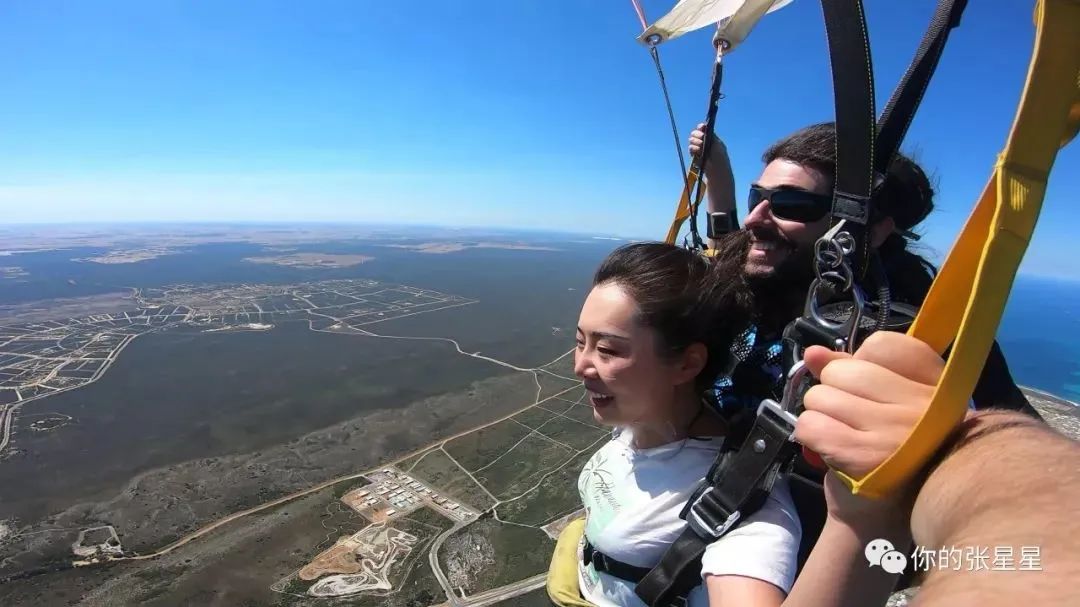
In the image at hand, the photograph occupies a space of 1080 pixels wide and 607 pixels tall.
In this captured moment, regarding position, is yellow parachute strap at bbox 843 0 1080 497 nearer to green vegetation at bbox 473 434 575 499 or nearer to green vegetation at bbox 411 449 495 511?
green vegetation at bbox 411 449 495 511

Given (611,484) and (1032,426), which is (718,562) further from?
(1032,426)

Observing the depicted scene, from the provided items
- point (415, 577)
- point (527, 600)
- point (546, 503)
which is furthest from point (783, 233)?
point (546, 503)

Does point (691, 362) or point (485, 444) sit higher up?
point (691, 362)

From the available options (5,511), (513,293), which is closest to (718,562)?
(5,511)

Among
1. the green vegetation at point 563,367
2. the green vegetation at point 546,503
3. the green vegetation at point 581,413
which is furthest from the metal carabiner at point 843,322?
the green vegetation at point 563,367

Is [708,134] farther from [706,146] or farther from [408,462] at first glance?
[408,462]

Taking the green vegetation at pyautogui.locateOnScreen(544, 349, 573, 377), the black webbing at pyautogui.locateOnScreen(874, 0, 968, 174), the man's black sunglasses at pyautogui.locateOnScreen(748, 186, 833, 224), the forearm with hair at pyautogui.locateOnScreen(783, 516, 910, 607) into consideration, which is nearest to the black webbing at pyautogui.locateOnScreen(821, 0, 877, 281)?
the black webbing at pyautogui.locateOnScreen(874, 0, 968, 174)
